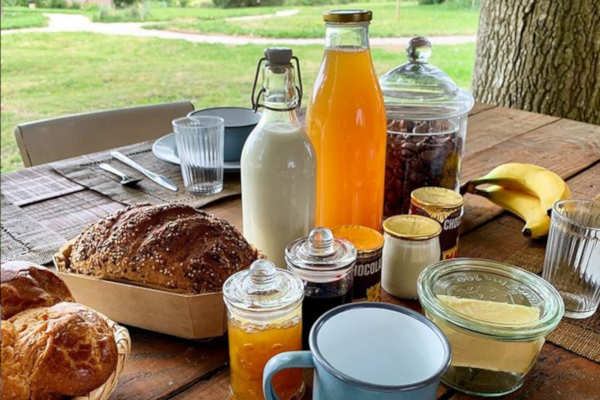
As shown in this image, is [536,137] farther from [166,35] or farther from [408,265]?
[166,35]

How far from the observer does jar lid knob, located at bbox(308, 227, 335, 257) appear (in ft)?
1.74

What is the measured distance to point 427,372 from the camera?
44cm

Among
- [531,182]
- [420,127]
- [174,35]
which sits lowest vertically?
[174,35]

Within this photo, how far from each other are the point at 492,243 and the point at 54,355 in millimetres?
610

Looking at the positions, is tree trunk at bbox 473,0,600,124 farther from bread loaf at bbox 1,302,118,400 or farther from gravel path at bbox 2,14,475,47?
gravel path at bbox 2,14,475,47

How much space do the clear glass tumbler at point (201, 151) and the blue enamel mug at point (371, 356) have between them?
0.55 meters

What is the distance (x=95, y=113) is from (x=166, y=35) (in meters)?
4.29

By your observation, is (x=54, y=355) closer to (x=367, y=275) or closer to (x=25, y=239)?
(x=367, y=275)

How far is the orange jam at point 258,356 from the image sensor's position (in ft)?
1.64

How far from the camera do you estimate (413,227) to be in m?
0.67

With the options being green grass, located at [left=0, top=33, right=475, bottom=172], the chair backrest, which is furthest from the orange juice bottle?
green grass, located at [left=0, top=33, right=475, bottom=172]

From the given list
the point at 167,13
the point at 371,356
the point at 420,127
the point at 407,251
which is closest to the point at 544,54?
the point at 420,127

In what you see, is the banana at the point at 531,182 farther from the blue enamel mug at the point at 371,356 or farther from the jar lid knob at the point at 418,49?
the blue enamel mug at the point at 371,356

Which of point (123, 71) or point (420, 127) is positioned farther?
point (123, 71)
